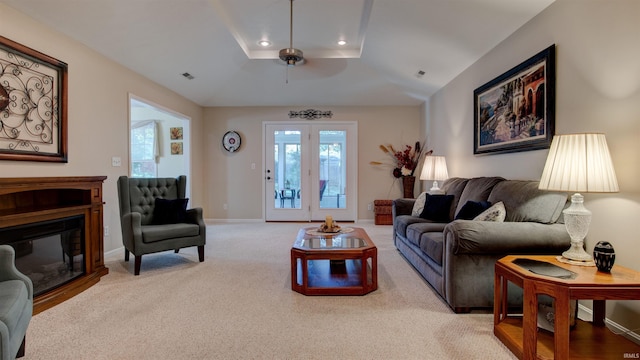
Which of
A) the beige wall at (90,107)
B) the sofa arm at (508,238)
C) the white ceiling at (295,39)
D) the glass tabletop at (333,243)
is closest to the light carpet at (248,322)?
the glass tabletop at (333,243)

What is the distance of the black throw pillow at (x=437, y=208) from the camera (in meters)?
3.34

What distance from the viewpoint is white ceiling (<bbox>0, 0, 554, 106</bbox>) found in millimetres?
2832

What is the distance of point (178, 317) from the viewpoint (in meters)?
2.11

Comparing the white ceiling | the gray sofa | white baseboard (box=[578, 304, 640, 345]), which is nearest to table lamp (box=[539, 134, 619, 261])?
the gray sofa

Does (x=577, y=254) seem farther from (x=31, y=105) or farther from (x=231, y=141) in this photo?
(x=231, y=141)

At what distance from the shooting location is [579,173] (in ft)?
5.46

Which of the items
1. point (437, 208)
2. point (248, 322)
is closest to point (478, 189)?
point (437, 208)

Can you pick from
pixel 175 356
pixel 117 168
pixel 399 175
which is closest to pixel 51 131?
pixel 117 168

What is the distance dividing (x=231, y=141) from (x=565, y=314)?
5.60m

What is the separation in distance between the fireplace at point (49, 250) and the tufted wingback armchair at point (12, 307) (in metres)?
0.72

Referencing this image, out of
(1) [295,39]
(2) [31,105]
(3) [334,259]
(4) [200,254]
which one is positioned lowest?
(4) [200,254]

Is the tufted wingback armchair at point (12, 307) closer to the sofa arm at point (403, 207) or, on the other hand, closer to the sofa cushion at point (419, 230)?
the sofa cushion at point (419, 230)

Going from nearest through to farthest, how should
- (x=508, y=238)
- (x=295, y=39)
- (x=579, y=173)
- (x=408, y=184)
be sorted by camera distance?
(x=579, y=173) → (x=508, y=238) → (x=295, y=39) → (x=408, y=184)

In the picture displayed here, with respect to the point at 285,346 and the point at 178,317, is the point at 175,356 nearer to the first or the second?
the point at 178,317
